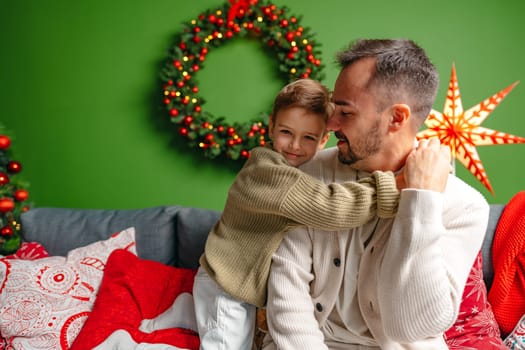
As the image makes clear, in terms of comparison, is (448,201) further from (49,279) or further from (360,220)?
(49,279)

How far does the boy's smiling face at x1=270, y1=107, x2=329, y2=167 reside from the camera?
1531mm

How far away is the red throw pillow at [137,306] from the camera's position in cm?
165

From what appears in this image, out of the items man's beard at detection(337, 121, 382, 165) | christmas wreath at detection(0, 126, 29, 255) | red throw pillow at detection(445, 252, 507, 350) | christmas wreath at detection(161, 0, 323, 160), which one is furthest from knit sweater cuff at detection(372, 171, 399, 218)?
christmas wreath at detection(0, 126, 29, 255)

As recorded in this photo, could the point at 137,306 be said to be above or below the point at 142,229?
below

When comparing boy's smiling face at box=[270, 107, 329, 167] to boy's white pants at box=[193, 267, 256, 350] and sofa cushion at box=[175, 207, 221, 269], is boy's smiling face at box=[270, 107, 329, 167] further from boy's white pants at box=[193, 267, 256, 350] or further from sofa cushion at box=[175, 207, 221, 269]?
sofa cushion at box=[175, 207, 221, 269]

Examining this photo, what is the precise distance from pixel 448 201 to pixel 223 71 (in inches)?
82.1

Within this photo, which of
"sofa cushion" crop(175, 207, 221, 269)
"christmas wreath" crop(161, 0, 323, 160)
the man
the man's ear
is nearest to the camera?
the man

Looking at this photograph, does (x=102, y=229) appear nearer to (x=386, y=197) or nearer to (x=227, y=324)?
(x=227, y=324)

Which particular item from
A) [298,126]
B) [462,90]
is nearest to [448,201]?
[298,126]

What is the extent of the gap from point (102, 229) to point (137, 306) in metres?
0.62

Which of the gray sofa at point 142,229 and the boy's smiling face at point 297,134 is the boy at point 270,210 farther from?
the gray sofa at point 142,229

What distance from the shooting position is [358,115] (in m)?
1.32

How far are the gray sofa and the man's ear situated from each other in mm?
1155

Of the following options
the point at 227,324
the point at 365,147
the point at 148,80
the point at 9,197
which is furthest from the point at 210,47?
the point at 227,324
